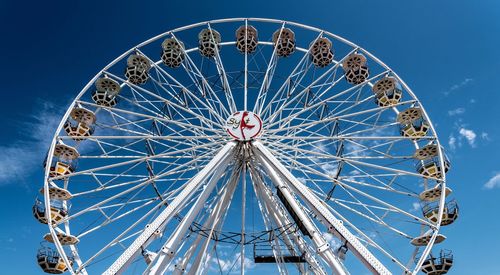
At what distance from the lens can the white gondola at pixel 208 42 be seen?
19422 millimetres

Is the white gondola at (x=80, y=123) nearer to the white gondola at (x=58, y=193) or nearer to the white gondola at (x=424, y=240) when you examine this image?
the white gondola at (x=58, y=193)

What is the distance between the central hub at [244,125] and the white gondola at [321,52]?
17.5 ft

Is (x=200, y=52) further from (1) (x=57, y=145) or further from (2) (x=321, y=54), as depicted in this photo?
(1) (x=57, y=145)

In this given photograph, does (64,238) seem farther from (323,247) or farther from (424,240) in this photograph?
(424,240)

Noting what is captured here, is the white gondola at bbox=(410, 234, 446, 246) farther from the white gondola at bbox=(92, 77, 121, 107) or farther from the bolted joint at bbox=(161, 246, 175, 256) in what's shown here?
the white gondola at bbox=(92, 77, 121, 107)

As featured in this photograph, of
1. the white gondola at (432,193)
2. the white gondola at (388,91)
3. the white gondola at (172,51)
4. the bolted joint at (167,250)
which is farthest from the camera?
the white gondola at (172,51)

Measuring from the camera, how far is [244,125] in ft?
51.9

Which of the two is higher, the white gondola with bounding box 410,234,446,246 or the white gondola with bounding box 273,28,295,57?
the white gondola with bounding box 273,28,295,57

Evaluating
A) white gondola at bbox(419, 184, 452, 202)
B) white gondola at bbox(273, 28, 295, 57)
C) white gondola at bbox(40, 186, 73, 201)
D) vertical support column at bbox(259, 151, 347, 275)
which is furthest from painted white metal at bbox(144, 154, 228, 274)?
white gondola at bbox(273, 28, 295, 57)

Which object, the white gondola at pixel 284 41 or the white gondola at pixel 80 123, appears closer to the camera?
the white gondola at pixel 80 123

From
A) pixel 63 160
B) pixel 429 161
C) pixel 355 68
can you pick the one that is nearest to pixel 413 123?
pixel 429 161

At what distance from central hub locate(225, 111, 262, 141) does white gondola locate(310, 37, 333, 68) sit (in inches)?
210

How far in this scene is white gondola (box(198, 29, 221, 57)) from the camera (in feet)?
63.7

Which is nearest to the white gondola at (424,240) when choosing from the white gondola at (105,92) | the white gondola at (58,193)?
the white gondola at (58,193)
